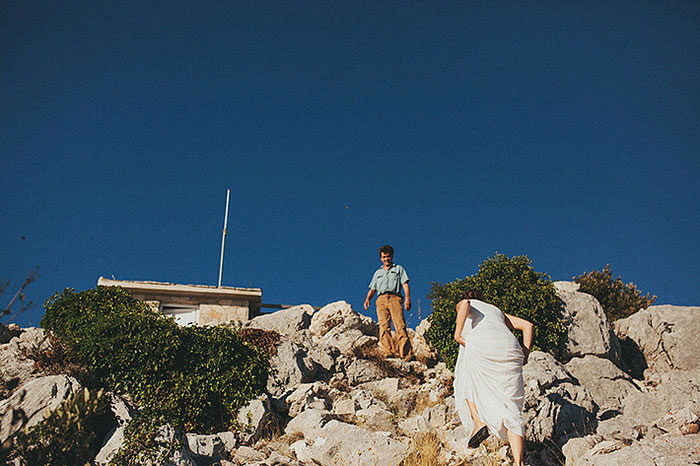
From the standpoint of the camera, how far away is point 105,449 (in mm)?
7082

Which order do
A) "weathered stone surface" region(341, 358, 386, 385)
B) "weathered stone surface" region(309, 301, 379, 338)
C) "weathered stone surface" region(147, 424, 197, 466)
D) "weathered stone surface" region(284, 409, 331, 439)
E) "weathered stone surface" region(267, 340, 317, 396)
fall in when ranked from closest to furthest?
1. "weathered stone surface" region(147, 424, 197, 466)
2. "weathered stone surface" region(284, 409, 331, 439)
3. "weathered stone surface" region(267, 340, 317, 396)
4. "weathered stone surface" region(341, 358, 386, 385)
5. "weathered stone surface" region(309, 301, 379, 338)

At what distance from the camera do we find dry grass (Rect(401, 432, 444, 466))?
725 cm

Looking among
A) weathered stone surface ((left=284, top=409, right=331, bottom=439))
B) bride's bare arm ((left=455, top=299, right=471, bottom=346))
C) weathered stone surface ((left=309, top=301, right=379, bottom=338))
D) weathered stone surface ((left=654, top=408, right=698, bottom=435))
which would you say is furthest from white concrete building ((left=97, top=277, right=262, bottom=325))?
weathered stone surface ((left=654, top=408, right=698, bottom=435))

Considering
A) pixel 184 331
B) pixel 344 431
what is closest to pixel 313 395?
pixel 344 431

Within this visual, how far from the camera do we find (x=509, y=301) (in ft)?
39.0

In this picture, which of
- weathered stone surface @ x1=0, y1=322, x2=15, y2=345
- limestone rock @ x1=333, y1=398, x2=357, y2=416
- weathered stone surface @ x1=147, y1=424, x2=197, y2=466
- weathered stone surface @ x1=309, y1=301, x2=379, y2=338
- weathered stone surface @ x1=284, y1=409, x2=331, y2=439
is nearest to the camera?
weathered stone surface @ x1=147, y1=424, x2=197, y2=466

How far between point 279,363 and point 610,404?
666 cm

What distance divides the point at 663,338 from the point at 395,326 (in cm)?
644

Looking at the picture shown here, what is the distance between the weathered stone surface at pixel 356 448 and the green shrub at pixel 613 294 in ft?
33.2

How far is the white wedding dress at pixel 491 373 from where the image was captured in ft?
22.8

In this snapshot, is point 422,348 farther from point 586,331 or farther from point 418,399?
point 586,331

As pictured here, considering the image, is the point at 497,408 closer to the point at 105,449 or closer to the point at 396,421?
the point at 396,421

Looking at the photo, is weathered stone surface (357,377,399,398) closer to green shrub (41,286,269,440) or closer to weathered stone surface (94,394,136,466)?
green shrub (41,286,269,440)

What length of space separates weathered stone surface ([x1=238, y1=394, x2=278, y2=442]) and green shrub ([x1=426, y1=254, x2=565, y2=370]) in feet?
13.9
